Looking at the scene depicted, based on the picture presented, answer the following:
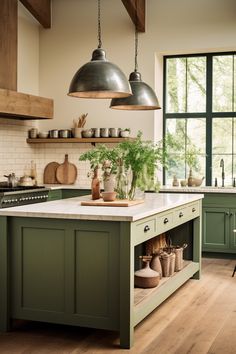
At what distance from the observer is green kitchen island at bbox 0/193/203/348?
414 cm

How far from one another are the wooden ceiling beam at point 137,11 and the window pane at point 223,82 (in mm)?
1174

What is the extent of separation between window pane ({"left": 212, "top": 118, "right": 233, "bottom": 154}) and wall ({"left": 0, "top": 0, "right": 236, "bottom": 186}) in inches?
32.2

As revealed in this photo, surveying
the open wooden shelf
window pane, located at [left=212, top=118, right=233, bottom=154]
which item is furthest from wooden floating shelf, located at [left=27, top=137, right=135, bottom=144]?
the open wooden shelf

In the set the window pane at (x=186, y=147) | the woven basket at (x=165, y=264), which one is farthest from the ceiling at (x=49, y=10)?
the woven basket at (x=165, y=264)

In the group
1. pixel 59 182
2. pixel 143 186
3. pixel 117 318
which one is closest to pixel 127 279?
pixel 117 318

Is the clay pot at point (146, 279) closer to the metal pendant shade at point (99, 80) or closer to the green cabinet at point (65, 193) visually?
the metal pendant shade at point (99, 80)

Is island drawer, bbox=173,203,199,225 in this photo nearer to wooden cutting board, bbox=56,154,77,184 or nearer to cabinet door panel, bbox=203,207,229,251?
cabinet door panel, bbox=203,207,229,251

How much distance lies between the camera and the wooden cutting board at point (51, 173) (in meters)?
8.88

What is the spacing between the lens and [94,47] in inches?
343

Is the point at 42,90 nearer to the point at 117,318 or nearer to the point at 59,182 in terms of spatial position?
the point at 59,182

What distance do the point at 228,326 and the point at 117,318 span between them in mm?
1009

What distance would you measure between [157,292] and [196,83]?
4370 millimetres

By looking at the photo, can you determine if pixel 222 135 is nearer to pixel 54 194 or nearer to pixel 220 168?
pixel 220 168

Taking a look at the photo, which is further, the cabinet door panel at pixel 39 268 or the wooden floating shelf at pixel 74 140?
the wooden floating shelf at pixel 74 140
